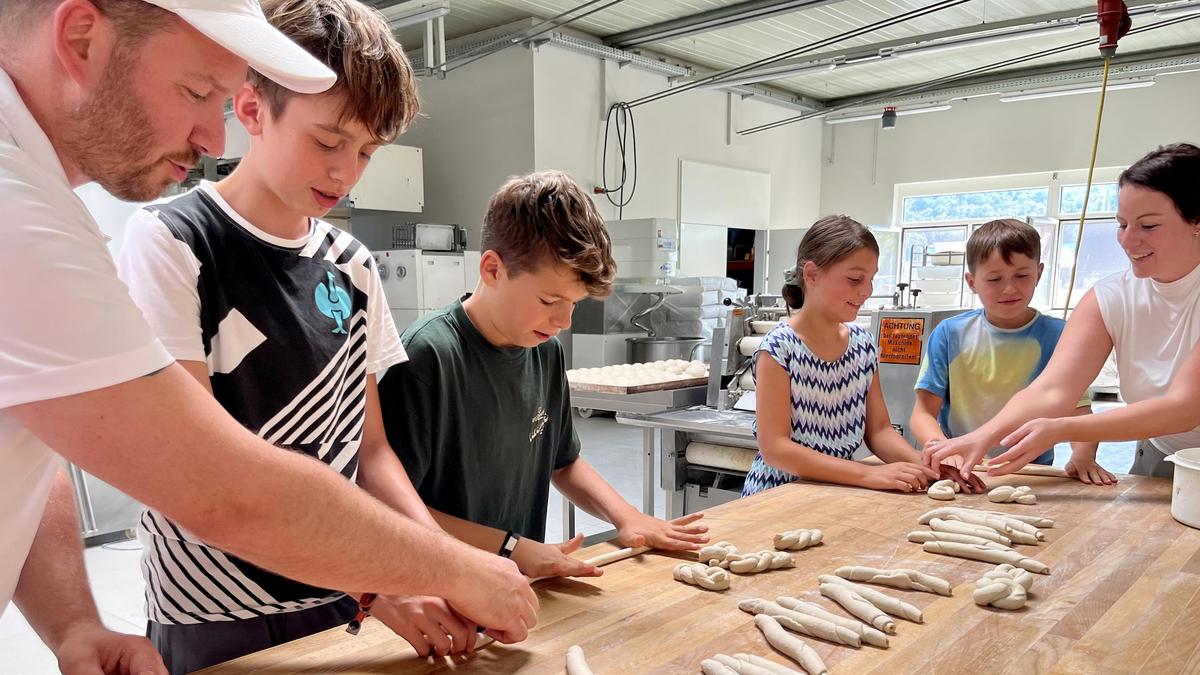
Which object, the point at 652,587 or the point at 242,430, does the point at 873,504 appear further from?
the point at 242,430

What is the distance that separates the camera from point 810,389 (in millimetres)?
2039

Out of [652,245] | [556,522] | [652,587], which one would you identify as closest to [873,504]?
[652,587]

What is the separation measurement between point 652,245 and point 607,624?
19.8 feet

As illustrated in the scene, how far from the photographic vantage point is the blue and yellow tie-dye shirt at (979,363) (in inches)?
89.6

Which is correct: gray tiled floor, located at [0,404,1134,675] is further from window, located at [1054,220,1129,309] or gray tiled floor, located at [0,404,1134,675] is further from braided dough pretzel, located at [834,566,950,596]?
window, located at [1054,220,1129,309]

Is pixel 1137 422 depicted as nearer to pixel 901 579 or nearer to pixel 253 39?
pixel 901 579

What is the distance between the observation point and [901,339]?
3035mm

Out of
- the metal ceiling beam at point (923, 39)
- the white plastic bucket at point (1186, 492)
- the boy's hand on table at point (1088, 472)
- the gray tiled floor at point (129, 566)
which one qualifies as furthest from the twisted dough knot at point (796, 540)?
the metal ceiling beam at point (923, 39)

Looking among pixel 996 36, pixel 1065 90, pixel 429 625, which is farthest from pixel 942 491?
pixel 1065 90

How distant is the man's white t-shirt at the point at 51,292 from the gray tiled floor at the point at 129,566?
220 centimetres

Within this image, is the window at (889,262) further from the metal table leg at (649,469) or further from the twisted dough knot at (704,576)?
the twisted dough knot at (704,576)

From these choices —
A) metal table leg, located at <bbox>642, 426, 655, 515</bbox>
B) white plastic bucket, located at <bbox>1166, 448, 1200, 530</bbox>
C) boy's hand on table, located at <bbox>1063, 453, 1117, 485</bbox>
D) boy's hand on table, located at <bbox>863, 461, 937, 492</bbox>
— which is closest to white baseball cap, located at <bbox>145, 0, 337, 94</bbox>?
boy's hand on table, located at <bbox>863, 461, 937, 492</bbox>

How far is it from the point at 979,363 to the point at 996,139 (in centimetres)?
836

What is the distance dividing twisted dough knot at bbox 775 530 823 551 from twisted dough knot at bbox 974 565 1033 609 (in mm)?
294
